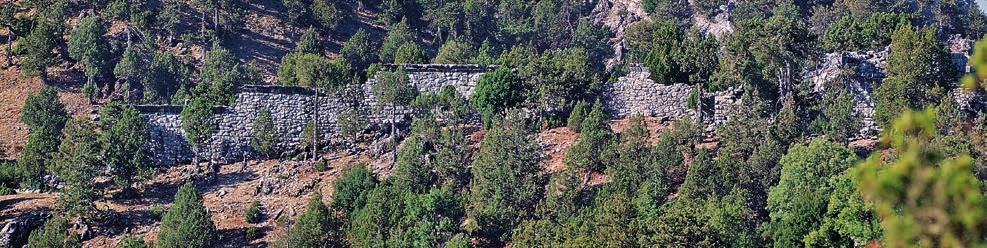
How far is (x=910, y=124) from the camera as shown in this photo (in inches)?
292

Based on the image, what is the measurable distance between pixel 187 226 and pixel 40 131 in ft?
43.2

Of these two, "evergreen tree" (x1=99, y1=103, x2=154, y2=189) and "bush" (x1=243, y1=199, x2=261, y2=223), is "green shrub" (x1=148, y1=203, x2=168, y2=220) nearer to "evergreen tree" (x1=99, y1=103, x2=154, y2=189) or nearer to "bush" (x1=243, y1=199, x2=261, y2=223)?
"evergreen tree" (x1=99, y1=103, x2=154, y2=189)

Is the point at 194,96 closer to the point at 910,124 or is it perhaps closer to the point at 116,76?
the point at 116,76

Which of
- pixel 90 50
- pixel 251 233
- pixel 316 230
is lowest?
pixel 251 233

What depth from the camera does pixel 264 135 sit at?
53.3 m

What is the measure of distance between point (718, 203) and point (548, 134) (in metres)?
13.8

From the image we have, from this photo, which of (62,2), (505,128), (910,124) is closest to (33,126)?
(62,2)

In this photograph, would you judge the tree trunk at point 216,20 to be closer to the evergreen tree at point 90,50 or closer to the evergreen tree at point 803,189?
the evergreen tree at point 90,50

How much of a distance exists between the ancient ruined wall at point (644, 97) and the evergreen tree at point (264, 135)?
14.8 metres

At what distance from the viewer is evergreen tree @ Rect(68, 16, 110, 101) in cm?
6425

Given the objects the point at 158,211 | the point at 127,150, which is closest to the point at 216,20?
the point at 127,150

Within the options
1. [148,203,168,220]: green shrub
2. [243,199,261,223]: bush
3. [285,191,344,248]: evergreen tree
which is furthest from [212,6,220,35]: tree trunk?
[285,191,344,248]: evergreen tree

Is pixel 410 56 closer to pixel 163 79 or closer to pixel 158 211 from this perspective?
pixel 163 79

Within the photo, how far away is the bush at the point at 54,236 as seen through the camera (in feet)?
143
